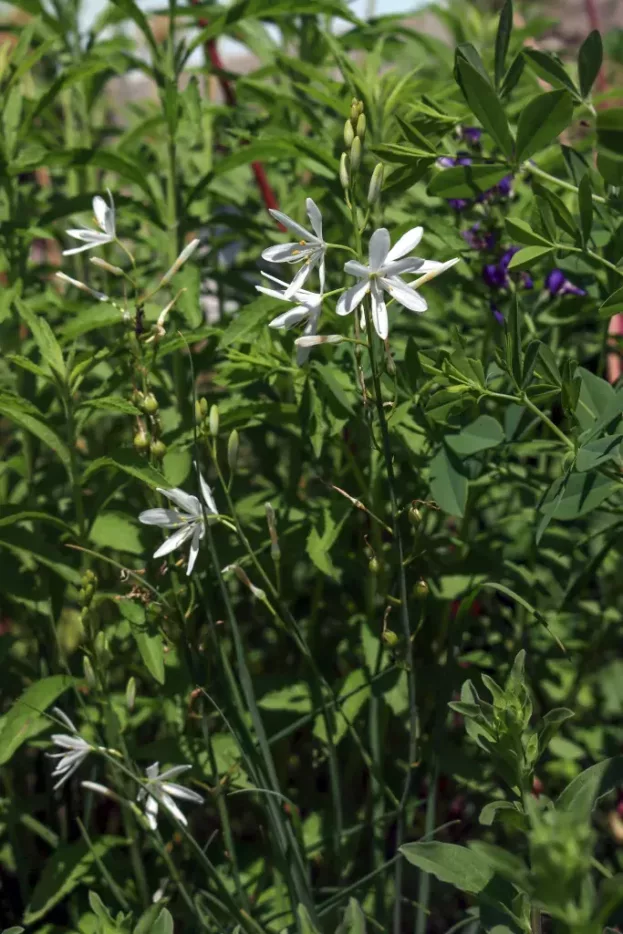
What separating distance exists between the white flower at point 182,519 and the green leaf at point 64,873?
432 mm

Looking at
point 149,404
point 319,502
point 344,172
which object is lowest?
point 319,502

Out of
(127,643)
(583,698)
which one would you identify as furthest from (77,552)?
(583,698)

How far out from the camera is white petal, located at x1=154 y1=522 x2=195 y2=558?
3.42 ft

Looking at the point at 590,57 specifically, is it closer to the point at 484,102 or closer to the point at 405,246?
the point at 484,102

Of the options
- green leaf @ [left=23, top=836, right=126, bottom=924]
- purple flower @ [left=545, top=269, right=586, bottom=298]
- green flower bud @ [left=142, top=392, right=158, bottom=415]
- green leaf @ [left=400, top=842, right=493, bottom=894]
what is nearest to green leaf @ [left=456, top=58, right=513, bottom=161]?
purple flower @ [left=545, top=269, right=586, bottom=298]

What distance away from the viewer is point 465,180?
3.71 ft

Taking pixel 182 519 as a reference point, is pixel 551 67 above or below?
above

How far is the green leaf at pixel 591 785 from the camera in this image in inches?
34.8

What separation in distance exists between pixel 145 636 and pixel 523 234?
60 centimetres

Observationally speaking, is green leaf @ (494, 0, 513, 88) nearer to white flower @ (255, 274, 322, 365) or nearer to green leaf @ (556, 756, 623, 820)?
white flower @ (255, 274, 322, 365)

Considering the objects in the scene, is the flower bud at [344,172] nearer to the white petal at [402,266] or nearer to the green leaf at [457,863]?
the white petal at [402,266]

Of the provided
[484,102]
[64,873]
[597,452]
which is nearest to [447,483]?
[597,452]

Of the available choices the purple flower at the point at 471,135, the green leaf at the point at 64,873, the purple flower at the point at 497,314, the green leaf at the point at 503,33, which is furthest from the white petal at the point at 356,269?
the green leaf at the point at 64,873

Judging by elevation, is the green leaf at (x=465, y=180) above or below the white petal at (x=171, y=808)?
above
